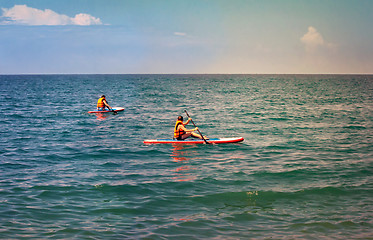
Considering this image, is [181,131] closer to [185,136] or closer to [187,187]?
[185,136]

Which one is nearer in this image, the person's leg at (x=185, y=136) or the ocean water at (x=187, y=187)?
the ocean water at (x=187, y=187)

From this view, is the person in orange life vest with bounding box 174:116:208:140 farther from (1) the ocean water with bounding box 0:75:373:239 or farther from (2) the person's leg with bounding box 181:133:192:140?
(1) the ocean water with bounding box 0:75:373:239

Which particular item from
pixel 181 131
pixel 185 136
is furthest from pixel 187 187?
pixel 185 136

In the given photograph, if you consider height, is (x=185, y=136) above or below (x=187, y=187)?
above

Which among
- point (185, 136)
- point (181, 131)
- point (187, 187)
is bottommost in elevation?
point (187, 187)

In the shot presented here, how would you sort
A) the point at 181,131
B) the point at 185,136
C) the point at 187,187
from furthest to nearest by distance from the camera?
1. the point at 185,136
2. the point at 181,131
3. the point at 187,187

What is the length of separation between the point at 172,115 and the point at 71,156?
19.7 metres

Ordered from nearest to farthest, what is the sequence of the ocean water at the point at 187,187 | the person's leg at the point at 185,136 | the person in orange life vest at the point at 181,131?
the ocean water at the point at 187,187 → the person in orange life vest at the point at 181,131 → the person's leg at the point at 185,136

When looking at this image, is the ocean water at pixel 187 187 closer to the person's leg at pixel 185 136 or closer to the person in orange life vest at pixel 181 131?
the person in orange life vest at pixel 181 131

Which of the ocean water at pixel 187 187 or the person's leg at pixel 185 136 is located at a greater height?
the person's leg at pixel 185 136

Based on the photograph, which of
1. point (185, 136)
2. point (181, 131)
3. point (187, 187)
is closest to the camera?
point (187, 187)

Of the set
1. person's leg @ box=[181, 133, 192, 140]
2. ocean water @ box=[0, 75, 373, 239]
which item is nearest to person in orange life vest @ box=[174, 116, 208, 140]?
person's leg @ box=[181, 133, 192, 140]

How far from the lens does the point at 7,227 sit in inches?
378

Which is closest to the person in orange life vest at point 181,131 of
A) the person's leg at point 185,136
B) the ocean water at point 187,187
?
the person's leg at point 185,136
